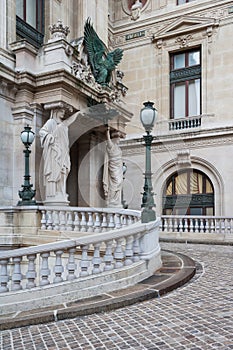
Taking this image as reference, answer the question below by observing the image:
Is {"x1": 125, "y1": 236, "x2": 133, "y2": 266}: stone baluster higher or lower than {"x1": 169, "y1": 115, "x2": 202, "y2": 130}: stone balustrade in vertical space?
lower

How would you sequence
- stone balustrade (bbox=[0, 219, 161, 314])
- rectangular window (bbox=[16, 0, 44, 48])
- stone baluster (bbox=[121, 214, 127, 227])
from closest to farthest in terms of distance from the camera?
stone balustrade (bbox=[0, 219, 161, 314]), stone baluster (bbox=[121, 214, 127, 227]), rectangular window (bbox=[16, 0, 44, 48])

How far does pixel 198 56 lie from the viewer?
20.1 meters

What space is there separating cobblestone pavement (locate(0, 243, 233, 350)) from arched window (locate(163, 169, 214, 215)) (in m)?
13.9

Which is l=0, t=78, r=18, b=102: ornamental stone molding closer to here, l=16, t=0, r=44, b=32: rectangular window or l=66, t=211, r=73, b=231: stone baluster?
l=16, t=0, r=44, b=32: rectangular window

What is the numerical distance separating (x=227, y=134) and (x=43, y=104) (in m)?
9.74

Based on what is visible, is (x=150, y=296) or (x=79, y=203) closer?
(x=150, y=296)

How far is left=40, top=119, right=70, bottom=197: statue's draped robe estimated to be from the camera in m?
11.0

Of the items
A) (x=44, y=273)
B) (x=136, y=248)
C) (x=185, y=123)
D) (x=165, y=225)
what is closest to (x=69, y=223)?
(x=136, y=248)

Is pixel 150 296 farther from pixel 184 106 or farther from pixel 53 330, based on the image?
pixel 184 106

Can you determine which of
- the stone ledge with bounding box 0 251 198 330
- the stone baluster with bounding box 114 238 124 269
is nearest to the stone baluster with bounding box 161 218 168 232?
the stone ledge with bounding box 0 251 198 330

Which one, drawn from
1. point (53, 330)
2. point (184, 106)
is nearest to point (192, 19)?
point (184, 106)

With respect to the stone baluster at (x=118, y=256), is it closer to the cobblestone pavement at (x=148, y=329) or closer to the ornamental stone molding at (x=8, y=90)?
the cobblestone pavement at (x=148, y=329)

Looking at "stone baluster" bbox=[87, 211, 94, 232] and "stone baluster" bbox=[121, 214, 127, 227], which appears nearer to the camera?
"stone baluster" bbox=[121, 214, 127, 227]

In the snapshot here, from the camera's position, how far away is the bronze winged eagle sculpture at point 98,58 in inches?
543
